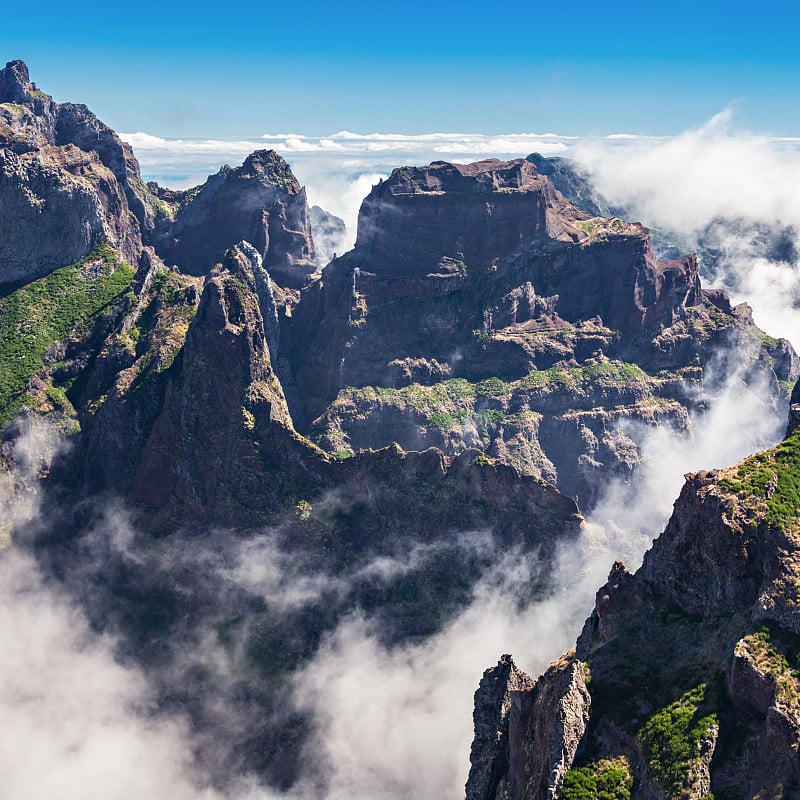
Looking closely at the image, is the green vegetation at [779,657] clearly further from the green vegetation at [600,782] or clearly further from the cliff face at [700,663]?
the green vegetation at [600,782]

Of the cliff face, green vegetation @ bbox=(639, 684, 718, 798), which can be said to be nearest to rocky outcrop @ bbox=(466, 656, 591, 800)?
the cliff face

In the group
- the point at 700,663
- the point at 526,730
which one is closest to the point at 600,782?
the point at 526,730

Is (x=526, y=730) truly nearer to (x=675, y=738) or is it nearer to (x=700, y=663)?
(x=675, y=738)

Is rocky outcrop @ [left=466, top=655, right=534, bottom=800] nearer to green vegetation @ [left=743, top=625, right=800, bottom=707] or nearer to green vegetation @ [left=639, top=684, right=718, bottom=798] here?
green vegetation @ [left=639, top=684, right=718, bottom=798]

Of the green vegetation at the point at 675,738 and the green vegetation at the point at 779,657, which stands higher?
the green vegetation at the point at 779,657

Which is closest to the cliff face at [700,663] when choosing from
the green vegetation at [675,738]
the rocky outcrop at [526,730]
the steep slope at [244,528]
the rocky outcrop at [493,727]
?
the green vegetation at [675,738]

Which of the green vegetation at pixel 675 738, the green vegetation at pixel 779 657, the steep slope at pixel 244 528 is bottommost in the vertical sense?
the steep slope at pixel 244 528
